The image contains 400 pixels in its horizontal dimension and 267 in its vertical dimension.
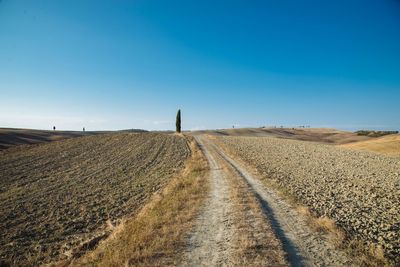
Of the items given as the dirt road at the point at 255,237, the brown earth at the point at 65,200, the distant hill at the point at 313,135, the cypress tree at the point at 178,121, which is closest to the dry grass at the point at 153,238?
the dirt road at the point at 255,237

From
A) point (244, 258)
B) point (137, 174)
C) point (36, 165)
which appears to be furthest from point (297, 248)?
point (36, 165)

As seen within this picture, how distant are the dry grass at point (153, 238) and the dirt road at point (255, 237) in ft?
1.95

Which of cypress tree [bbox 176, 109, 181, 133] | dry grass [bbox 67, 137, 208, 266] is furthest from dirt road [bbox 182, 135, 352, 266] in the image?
cypress tree [bbox 176, 109, 181, 133]

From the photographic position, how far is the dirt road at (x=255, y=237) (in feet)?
26.7

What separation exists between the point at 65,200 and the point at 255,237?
14.7 meters

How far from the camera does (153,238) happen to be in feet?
32.4

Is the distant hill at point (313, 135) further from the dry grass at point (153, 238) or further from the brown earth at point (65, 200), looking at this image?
the dry grass at point (153, 238)

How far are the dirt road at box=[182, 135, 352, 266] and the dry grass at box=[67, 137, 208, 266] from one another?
595 mm

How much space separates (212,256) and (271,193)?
9.15m

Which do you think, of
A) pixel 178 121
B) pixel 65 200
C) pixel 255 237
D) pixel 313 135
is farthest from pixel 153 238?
pixel 313 135

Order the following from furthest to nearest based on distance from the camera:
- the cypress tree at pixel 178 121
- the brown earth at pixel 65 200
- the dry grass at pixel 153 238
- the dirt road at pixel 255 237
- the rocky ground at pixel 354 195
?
the cypress tree at pixel 178 121 < the brown earth at pixel 65 200 < the rocky ground at pixel 354 195 < the dry grass at pixel 153 238 < the dirt road at pixel 255 237

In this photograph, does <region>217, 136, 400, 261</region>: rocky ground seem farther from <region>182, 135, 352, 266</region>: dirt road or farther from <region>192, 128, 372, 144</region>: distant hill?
<region>192, 128, 372, 144</region>: distant hill

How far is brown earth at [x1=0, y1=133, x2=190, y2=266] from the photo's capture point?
1126cm

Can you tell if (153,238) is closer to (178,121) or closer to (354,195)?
(354,195)
